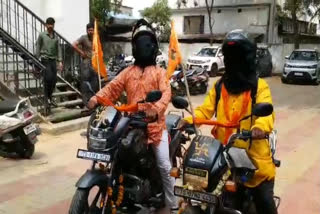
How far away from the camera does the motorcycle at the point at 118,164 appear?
3277 mm

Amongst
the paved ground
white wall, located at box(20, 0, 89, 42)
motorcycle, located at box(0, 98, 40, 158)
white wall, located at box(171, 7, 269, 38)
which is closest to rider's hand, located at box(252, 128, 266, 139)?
the paved ground

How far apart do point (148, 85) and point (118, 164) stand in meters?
0.81

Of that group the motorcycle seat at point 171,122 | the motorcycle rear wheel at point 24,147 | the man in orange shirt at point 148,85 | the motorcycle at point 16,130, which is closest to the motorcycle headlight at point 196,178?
the man in orange shirt at point 148,85

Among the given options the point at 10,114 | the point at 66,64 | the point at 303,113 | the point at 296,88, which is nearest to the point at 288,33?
the point at 296,88

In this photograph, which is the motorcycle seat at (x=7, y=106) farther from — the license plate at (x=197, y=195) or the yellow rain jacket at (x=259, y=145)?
the license plate at (x=197, y=195)

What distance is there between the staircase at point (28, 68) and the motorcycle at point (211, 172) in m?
5.19

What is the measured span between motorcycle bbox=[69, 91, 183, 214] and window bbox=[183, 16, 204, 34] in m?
28.2

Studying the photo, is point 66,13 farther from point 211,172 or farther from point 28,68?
point 211,172

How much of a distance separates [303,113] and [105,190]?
9242 millimetres

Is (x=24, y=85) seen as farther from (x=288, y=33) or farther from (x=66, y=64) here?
(x=288, y=33)

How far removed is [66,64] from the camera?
10945mm

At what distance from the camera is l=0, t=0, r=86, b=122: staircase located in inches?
345

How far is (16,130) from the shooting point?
6113 millimetres

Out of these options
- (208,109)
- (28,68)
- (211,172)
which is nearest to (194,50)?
(28,68)
